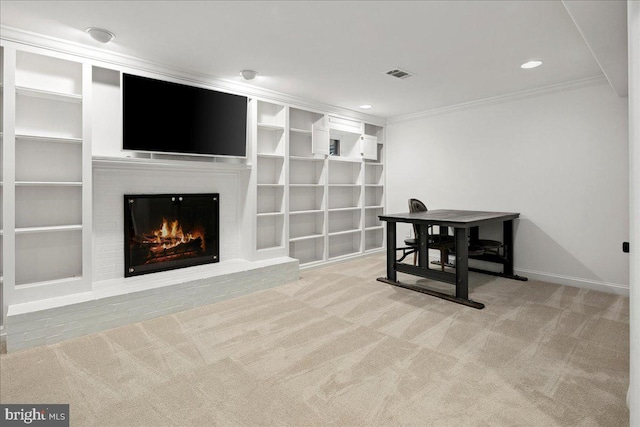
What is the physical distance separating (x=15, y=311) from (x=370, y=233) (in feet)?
16.8

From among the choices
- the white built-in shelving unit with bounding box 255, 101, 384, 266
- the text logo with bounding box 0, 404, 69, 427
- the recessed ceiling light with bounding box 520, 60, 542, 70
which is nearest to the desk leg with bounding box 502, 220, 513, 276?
the recessed ceiling light with bounding box 520, 60, 542, 70

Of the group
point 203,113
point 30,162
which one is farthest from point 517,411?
point 30,162

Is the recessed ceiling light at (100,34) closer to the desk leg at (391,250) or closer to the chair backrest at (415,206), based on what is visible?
the desk leg at (391,250)

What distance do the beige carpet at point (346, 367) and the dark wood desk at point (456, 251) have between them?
30cm

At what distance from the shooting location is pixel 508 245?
458cm

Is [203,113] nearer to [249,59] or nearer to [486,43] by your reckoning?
[249,59]

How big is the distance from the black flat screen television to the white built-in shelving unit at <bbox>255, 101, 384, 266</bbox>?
1.22 feet

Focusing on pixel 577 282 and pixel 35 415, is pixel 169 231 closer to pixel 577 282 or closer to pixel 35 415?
pixel 35 415

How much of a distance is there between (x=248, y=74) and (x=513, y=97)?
11.6 ft

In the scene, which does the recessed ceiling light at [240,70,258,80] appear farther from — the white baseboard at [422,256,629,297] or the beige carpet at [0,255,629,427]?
the white baseboard at [422,256,629,297]

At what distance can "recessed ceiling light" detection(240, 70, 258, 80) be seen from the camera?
12.3 ft

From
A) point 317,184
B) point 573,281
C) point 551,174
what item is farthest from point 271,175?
point 573,281

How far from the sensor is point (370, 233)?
6.47m

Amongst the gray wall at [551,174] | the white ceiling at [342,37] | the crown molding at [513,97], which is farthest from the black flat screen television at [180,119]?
the gray wall at [551,174]
